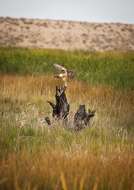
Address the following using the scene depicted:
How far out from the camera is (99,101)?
34.4ft

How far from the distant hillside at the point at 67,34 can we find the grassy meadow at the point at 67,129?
16.2 m

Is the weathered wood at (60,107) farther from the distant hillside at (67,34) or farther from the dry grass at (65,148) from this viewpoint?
the distant hillside at (67,34)

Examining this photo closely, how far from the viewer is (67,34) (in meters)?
38.6

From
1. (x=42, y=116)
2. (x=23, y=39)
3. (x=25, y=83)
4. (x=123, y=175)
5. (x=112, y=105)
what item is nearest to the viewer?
(x=123, y=175)

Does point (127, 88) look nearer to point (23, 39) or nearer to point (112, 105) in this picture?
point (112, 105)

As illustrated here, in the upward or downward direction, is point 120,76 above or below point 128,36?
below

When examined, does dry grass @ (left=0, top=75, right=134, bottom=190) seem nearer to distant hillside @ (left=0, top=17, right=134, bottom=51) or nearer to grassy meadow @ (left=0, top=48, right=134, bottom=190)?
grassy meadow @ (left=0, top=48, right=134, bottom=190)

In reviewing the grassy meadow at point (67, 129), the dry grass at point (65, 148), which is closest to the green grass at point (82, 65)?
the grassy meadow at point (67, 129)

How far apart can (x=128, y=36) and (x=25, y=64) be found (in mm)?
24049

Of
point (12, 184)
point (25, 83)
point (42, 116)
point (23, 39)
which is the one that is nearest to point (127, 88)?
point (25, 83)

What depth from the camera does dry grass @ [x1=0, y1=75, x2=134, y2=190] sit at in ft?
13.0

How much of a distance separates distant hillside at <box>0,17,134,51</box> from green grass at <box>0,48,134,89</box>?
1429 centimetres

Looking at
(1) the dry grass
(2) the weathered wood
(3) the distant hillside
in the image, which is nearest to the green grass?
(1) the dry grass

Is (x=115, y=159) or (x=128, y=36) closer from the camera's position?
(x=115, y=159)
